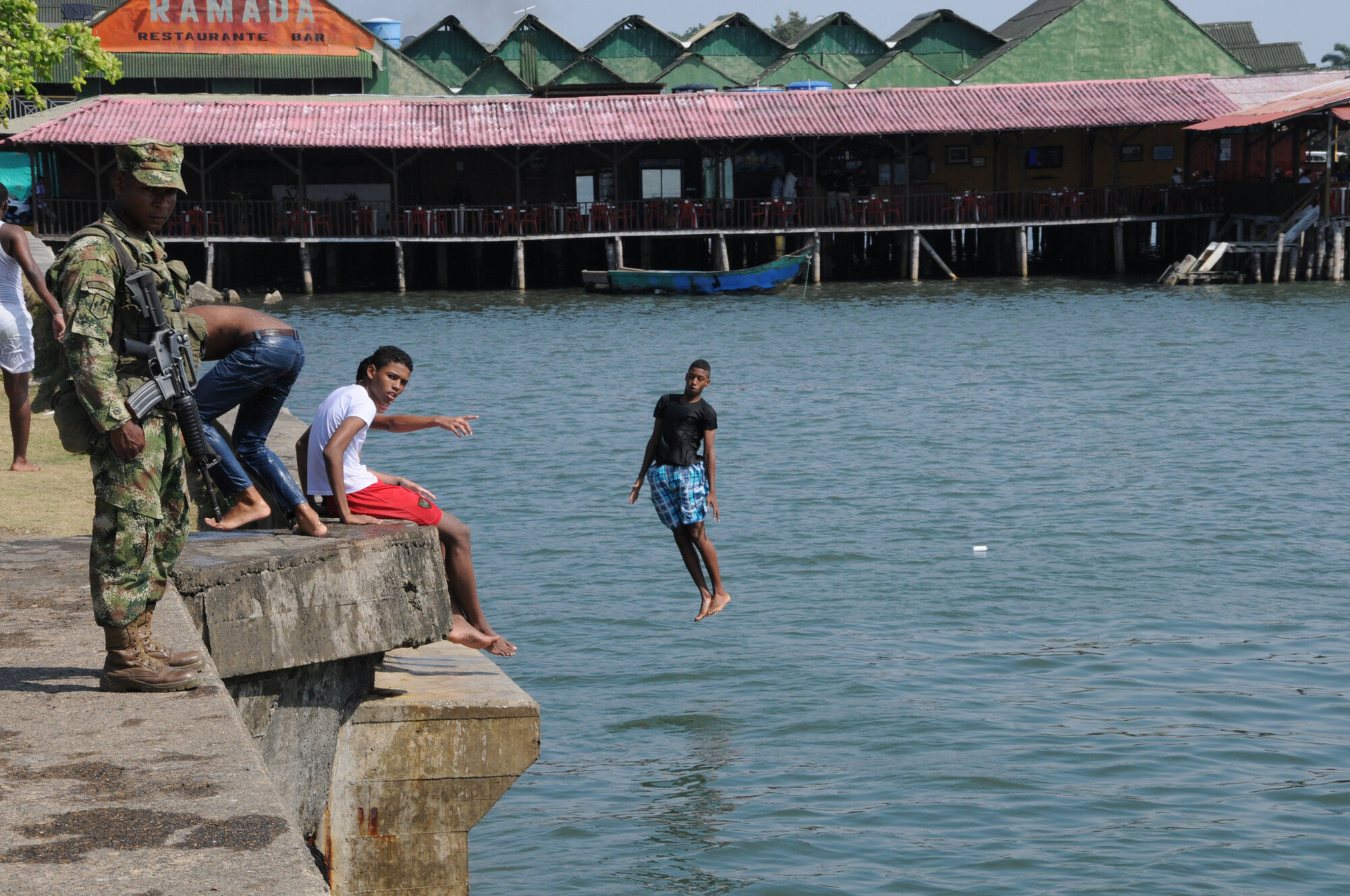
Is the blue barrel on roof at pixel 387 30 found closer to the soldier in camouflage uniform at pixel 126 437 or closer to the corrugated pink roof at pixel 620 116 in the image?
the corrugated pink roof at pixel 620 116

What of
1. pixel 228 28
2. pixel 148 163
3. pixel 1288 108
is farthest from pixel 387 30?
pixel 148 163

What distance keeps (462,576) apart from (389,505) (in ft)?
1.47

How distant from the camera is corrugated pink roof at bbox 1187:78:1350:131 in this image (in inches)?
1264

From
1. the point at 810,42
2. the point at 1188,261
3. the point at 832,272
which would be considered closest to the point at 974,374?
the point at 1188,261

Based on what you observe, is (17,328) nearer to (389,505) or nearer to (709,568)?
(389,505)

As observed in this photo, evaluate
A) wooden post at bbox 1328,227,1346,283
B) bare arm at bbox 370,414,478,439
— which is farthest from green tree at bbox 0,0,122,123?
wooden post at bbox 1328,227,1346,283

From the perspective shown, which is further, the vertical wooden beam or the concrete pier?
the vertical wooden beam

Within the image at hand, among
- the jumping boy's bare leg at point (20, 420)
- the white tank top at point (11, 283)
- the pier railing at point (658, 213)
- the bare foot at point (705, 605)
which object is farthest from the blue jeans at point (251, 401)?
the pier railing at point (658, 213)

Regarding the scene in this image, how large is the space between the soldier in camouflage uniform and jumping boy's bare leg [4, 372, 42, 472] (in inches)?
173

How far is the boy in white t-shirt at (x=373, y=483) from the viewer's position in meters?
5.87

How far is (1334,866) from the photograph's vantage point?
6.28m

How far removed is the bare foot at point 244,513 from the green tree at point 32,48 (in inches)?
565

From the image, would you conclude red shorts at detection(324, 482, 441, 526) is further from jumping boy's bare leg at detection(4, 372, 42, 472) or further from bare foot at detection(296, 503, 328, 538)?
jumping boy's bare leg at detection(4, 372, 42, 472)

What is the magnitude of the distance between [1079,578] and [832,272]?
95.6 feet
